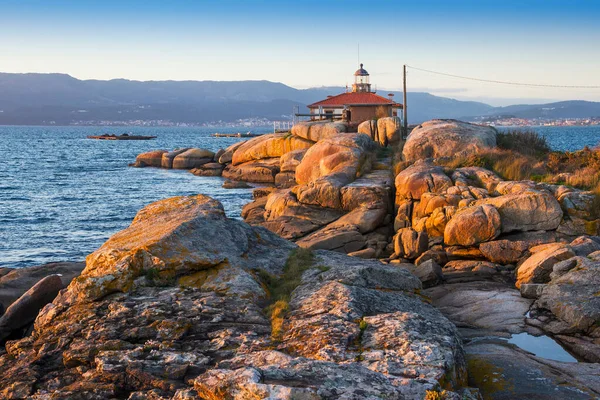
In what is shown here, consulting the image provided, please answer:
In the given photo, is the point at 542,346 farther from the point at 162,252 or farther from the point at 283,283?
the point at 162,252

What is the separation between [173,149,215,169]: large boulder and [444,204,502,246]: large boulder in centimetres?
4599

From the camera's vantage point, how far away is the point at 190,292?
342 inches

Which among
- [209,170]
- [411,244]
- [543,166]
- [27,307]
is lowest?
[209,170]

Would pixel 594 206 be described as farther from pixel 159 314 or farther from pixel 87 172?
pixel 87 172

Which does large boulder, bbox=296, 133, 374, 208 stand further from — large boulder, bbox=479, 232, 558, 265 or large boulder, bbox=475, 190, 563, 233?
large boulder, bbox=479, 232, 558, 265

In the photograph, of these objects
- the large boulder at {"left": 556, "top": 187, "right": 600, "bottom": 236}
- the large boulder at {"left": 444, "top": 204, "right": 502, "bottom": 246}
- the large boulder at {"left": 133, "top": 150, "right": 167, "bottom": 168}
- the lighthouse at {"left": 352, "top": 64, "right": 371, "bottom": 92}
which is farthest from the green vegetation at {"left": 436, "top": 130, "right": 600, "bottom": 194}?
the large boulder at {"left": 133, "top": 150, "right": 167, "bottom": 168}

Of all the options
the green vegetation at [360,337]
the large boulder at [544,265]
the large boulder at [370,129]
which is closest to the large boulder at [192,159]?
the large boulder at [370,129]

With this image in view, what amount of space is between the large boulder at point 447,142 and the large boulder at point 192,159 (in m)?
37.2

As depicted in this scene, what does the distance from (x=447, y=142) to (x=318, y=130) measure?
60.1ft

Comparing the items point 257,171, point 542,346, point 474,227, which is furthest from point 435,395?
point 257,171

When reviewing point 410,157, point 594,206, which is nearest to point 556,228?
point 594,206

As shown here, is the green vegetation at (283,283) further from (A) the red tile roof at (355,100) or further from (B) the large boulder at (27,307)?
(A) the red tile roof at (355,100)

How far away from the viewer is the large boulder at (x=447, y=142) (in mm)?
27266

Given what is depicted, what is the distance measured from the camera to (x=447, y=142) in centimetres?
2777
